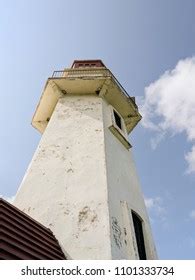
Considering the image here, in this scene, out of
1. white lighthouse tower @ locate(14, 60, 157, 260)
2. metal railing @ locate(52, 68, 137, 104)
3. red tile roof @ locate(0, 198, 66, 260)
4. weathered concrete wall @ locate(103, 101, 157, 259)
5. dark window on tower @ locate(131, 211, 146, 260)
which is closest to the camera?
red tile roof @ locate(0, 198, 66, 260)

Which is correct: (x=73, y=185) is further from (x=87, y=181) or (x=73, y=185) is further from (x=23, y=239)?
(x=23, y=239)

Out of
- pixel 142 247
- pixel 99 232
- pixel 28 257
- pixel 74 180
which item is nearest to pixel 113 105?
pixel 74 180

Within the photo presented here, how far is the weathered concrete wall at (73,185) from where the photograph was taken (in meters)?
6.36

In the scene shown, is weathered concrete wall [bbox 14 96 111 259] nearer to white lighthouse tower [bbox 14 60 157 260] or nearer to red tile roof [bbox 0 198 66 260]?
white lighthouse tower [bbox 14 60 157 260]

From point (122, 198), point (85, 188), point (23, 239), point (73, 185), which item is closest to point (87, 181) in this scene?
point (85, 188)

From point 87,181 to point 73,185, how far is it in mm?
355

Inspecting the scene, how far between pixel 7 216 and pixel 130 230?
289cm

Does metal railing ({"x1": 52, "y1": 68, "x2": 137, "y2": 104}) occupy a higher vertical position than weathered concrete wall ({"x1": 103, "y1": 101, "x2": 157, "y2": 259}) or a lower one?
higher

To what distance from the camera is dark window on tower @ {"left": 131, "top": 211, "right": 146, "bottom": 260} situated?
25.0 feet

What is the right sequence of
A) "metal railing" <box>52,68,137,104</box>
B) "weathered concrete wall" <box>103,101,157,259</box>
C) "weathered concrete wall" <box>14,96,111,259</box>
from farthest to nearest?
"metal railing" <box>52,68,137,104</box> → "weathered concrete wall" <box>103,101,157,259</box> → "weathered concrete wall" <box>14,96,111,259</box>

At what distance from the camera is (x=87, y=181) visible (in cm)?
771

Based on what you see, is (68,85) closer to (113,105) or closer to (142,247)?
(113,105)

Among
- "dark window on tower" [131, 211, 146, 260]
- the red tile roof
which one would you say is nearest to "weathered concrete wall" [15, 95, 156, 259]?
"dark window on tower" [131, 211, 146, 260]

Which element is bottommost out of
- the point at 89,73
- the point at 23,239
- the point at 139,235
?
the point at 23,239
